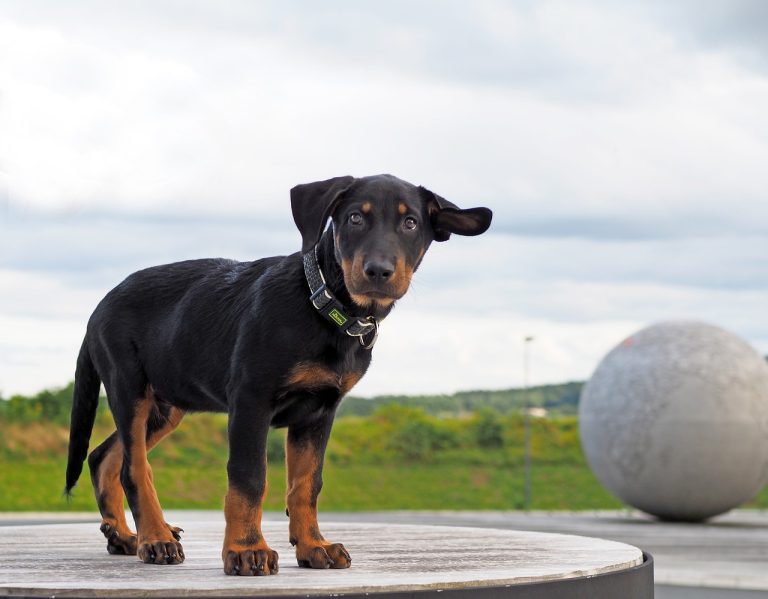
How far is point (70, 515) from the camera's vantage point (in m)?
24.1

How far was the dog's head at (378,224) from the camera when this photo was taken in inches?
205

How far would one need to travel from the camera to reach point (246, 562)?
5406 mm

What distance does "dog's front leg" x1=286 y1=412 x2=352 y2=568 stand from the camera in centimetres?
592

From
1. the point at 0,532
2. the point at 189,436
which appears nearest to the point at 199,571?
the point at 0,532

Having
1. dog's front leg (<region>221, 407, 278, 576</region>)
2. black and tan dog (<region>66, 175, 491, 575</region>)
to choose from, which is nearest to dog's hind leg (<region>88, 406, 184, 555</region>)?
black and tan dog (<region>66, 175, 491, 575</region>)

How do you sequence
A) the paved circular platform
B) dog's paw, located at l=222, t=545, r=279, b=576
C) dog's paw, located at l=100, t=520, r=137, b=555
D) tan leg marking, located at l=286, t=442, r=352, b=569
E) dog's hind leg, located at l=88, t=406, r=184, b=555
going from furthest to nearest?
dog's hind leg, located at l=88, t=406, r=184, b=555 < dog's paw, located at l=100, t=520, r=137, b=555 < tan leg marking, located at l=286, t=442, r=352, b=569 < dog's paw, located at l=222, t=545, r=279, b=576 < the paved circular platform

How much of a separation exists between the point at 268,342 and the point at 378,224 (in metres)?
0.81

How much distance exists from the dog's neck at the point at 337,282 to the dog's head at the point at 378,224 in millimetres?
97

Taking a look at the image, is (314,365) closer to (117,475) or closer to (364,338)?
(364,338)

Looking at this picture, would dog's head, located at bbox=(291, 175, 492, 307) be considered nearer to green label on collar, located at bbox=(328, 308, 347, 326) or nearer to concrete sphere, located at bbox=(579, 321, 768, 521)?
green label on collar, located at bbox=(328, 308, 347, 326)

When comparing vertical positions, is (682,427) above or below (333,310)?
below

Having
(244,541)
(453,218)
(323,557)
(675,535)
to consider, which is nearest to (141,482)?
(244,541)

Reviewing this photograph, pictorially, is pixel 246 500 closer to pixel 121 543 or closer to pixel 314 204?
pixel 314 204

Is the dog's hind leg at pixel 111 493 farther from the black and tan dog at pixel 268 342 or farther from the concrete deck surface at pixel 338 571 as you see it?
the concrete deck surface at pixel 338 571
